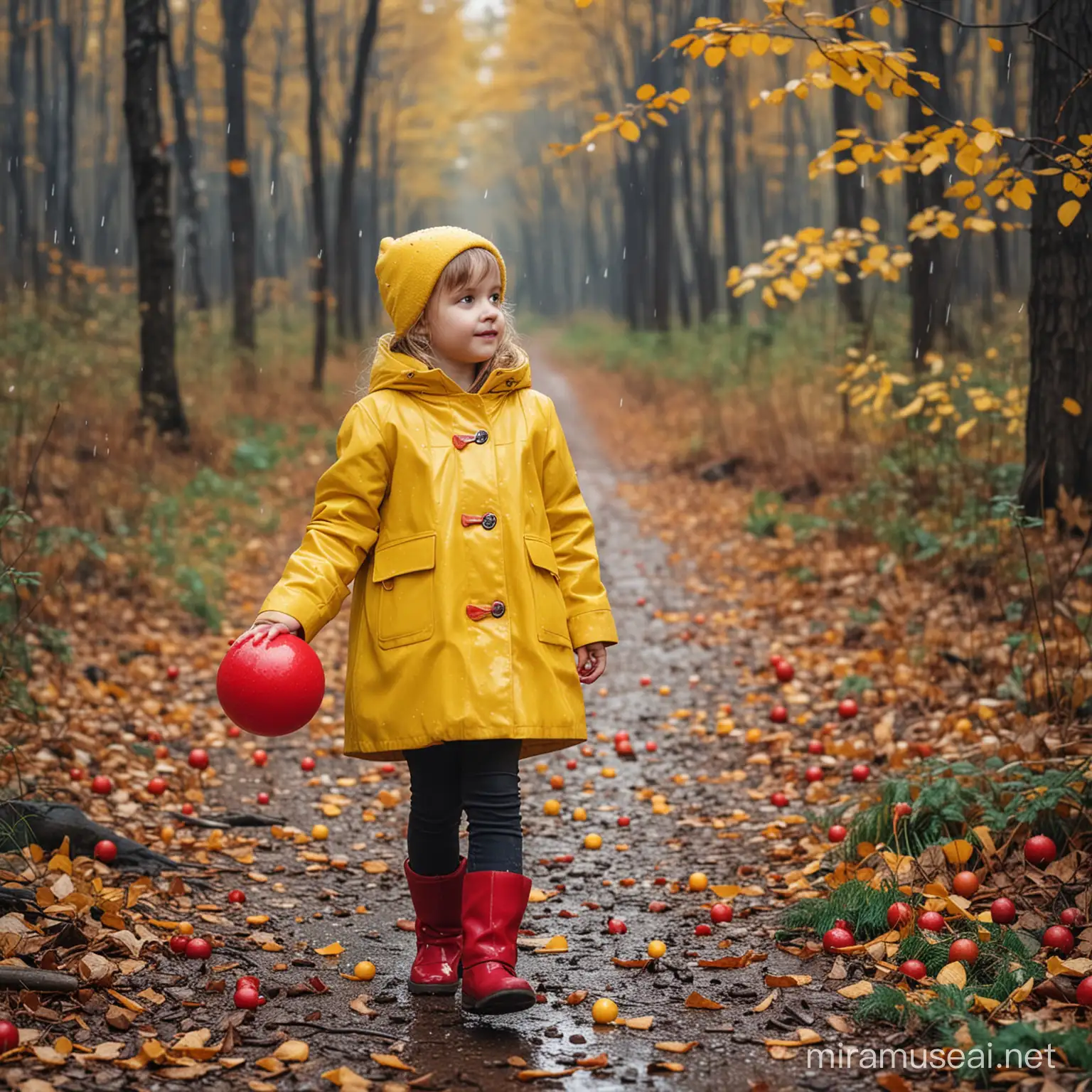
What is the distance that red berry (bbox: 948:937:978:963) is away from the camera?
10.1 ft

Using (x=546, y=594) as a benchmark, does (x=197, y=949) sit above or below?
below

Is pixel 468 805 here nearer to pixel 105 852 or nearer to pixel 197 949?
pixel 197 949

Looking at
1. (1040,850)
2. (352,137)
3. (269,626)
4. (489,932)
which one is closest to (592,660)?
(489,932)

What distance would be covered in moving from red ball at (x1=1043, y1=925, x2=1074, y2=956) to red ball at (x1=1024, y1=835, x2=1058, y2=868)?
457mm

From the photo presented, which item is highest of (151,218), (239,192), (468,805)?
(239,192)

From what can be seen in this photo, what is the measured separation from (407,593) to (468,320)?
2.73 ft

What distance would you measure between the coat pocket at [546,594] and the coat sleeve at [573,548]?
0.06m

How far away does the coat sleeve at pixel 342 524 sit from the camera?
312 cm

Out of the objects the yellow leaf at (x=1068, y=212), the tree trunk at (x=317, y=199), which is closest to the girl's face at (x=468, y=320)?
the yellow leaf at (x=1068, y=212)

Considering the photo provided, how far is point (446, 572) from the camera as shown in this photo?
3131 mm

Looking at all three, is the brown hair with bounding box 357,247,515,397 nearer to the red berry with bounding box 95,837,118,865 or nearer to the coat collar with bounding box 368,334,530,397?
the coat collar with bounding box 368,334,530,397

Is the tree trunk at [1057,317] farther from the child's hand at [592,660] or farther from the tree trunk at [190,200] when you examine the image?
the tree trunk at [190,200]

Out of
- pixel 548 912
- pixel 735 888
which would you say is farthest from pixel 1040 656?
pixel 548 912

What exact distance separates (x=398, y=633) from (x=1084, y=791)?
2.40 m
